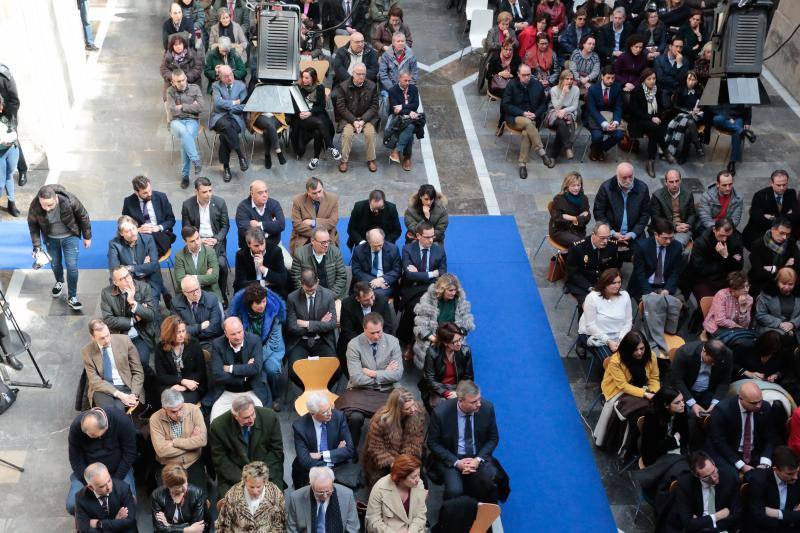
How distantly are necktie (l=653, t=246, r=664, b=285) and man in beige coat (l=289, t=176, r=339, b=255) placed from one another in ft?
11.3

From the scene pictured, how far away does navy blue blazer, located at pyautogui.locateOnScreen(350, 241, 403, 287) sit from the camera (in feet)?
34.2

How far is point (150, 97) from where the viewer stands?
49.4ft

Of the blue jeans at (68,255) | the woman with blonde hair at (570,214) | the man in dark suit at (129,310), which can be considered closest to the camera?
the man in dark suit at (129,310)

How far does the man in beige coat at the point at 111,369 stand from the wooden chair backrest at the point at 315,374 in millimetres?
1404

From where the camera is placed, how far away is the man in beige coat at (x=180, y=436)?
823 cm

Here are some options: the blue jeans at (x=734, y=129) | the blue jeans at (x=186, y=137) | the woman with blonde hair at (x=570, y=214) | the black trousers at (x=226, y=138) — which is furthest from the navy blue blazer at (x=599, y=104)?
the blue jeans at (x=186, y=137)

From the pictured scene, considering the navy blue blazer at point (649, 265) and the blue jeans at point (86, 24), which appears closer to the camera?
the navy blue blazer at point (649, 265)

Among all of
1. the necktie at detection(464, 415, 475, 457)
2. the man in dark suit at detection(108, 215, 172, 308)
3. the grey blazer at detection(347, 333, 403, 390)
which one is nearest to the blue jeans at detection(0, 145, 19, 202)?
the man in dark suit at detection(108, 215, 172, 308)

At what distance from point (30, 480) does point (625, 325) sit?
18.5 ft

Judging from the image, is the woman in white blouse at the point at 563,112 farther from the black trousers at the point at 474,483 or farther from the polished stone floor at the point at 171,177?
the black trousers at the point at 474,483

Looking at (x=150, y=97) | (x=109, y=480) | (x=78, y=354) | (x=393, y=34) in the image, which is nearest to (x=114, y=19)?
(x=150, y=97)

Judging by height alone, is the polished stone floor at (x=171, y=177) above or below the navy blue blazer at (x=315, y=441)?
below

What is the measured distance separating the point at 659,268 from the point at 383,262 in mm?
2907

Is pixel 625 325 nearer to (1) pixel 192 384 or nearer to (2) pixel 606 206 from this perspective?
(2) pixel 606 206
